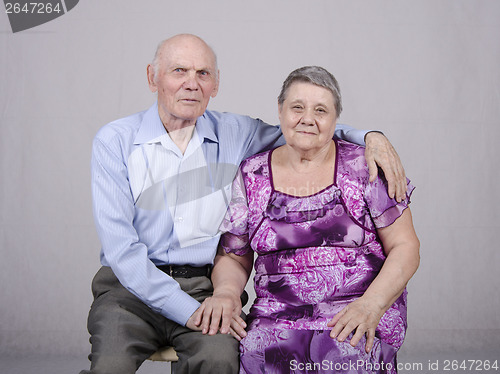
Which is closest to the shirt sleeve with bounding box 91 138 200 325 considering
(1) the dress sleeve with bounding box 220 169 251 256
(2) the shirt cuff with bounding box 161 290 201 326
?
Answer: (2) the shirt cuff with bounding box 161 290 201 326

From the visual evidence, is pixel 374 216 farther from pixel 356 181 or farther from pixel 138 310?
pixel 138 310

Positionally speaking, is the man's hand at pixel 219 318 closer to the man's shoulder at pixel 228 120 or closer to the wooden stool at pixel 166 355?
the wooden stool at pixel 166 355

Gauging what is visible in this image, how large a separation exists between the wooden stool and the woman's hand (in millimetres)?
602

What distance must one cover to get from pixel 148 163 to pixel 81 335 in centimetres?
214

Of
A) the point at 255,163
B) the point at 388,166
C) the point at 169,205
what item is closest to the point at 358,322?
the point at 388,166

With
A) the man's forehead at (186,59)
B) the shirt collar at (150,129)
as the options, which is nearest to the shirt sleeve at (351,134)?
the man's forehead at (186,59)

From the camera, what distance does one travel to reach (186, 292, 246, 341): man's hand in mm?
2193

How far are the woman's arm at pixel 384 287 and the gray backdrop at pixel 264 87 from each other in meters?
1.83

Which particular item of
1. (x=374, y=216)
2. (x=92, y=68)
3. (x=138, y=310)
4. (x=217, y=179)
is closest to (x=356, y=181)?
(x=374, y=216)

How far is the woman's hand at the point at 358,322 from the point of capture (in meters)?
2.04

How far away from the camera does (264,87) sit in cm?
402

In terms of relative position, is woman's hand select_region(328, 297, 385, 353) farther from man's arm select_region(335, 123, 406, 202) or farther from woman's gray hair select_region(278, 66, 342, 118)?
woman's gray hair select_region(278, 66, 342, 118)

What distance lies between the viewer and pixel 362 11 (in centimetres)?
402

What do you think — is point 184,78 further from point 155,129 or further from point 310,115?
point 310,115
